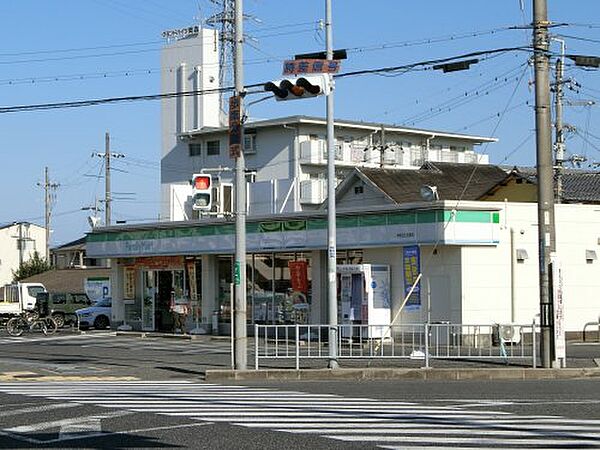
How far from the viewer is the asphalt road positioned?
11.8 meters

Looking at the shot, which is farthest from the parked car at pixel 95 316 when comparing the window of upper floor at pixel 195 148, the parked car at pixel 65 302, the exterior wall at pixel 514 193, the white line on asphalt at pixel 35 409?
the white line on asphalt at pixel 35 409

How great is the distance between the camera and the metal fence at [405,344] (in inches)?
936

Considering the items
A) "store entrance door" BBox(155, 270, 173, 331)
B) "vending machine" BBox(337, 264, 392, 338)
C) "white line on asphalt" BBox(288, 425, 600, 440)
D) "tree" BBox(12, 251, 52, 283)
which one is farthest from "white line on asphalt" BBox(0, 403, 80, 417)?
"tree" BBox(12, 251, 52, 283)

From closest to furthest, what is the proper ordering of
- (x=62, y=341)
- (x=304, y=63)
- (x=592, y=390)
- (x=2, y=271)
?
(x=592, y=390) < (x=304, y=63) < (x=62, y=341) < (x=2, y=271)

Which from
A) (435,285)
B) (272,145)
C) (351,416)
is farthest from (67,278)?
(351,416)

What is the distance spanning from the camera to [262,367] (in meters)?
23.4

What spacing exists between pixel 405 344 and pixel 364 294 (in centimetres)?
505

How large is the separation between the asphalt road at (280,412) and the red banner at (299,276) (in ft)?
38.0

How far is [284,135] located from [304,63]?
45.5m

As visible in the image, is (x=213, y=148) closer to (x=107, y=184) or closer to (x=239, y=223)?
(x=107, y=184)

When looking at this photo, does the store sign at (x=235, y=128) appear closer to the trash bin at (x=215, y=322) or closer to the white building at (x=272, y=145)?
the trash bin at (x=215, y=322)

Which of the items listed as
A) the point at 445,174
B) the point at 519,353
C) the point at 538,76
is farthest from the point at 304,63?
the point at 445,174

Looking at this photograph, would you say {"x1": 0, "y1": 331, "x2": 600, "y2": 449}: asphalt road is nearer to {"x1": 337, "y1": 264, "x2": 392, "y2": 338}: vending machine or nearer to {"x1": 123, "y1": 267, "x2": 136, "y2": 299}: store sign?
A: {"x1": 337, "y1": 264, "x2": 392, "y2": 338}: vending machine

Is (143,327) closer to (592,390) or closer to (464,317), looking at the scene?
(464,317)
